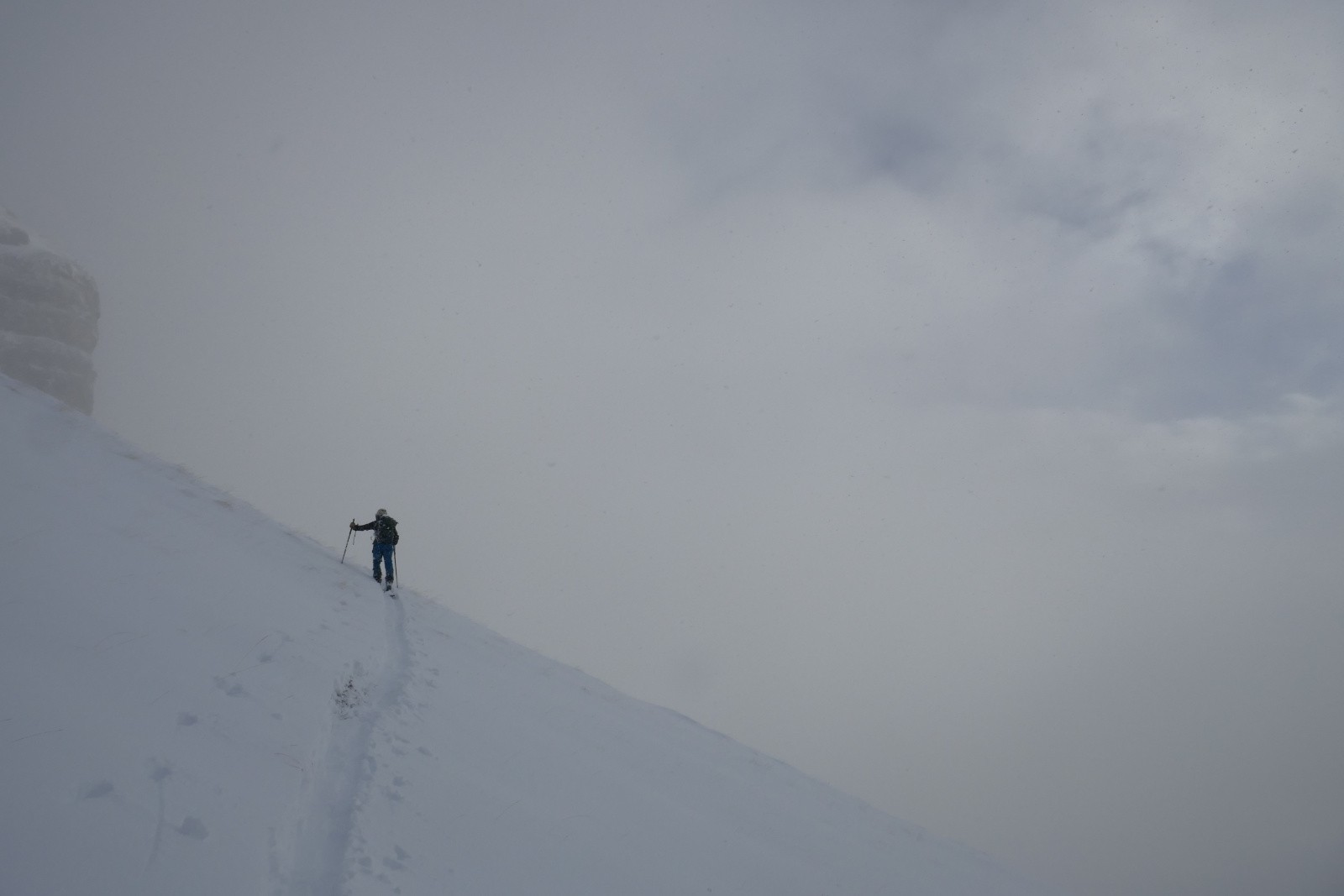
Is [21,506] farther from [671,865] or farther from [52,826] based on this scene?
[671,865]

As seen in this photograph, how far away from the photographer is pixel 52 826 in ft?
15.2

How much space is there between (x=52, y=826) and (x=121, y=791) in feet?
1.99

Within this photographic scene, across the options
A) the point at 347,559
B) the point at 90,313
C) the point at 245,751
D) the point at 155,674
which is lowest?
the point at 245,751

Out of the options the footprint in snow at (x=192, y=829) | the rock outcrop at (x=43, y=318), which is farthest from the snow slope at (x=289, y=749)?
the rock outcrop at (x=43, y=318)

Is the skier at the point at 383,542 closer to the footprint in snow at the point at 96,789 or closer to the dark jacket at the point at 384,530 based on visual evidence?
the dark jacket at the point at 384,530

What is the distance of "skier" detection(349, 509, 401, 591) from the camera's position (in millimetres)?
17422

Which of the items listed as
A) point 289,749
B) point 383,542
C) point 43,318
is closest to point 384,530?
point 383,542

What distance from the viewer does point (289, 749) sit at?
7.05 m

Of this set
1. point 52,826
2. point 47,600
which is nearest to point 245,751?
point 52,826

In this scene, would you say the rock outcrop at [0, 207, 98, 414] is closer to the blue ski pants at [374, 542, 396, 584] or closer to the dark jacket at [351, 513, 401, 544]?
the dark jacket at [351, 513, 401, 544]

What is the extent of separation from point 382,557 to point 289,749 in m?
11.4

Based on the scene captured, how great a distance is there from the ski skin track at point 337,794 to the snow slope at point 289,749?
0.03m

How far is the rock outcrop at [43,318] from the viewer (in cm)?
4288

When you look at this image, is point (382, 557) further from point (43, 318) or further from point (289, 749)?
point (43, 318)
